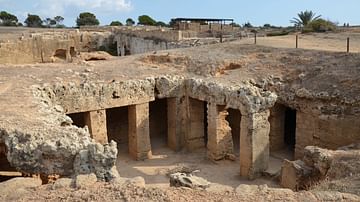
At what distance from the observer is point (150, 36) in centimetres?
2816

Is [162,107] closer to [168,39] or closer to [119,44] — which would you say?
[168,39]

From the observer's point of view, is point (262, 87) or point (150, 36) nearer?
point (262, 87)

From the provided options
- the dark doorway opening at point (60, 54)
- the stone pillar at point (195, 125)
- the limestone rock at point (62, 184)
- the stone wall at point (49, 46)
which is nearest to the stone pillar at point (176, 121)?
the stone pillar at point (195, 125)

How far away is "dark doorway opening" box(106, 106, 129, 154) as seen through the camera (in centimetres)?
1498

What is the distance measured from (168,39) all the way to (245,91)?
14834 mm

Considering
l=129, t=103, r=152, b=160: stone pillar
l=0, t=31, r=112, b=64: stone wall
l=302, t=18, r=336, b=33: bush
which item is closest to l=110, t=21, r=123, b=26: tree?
l=0, t=31, r=112, b=64: stone wall

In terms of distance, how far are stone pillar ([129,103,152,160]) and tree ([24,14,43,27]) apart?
5253cm

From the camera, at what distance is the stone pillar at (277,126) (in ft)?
44.9

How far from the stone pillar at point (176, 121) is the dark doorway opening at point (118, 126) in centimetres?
184

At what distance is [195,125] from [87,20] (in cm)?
5125

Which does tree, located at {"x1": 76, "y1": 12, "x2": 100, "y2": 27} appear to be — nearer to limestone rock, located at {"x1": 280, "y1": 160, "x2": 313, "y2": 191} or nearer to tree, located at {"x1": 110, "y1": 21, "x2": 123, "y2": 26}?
tree, located at {"x1": 110, "y1": 21, "x2": 123, "y2": 26}

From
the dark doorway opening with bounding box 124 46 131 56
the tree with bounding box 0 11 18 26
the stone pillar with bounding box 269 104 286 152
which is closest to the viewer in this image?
the stone pillar with bounding box 269 104 286 152

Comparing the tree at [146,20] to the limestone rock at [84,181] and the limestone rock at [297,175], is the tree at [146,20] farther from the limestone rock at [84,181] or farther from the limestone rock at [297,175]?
the limestone rock at [84,181]

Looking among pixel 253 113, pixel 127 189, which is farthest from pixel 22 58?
pixel 127 189
